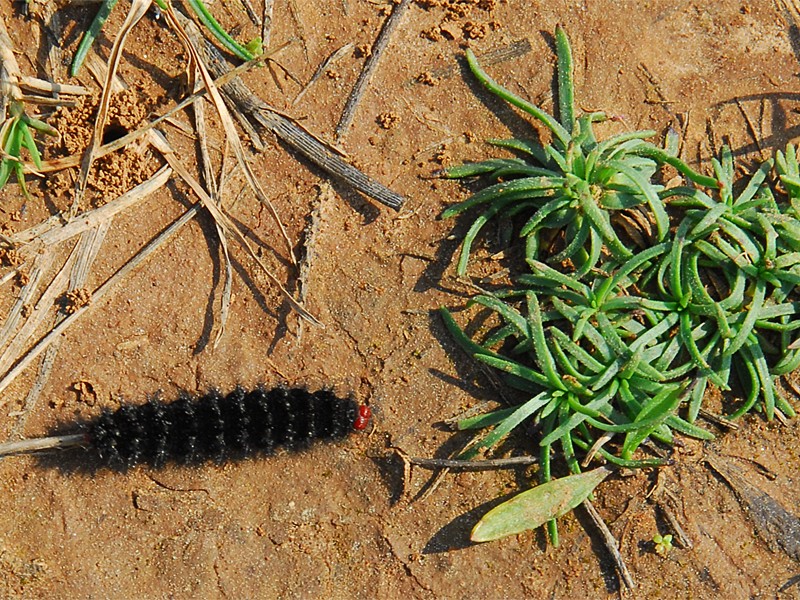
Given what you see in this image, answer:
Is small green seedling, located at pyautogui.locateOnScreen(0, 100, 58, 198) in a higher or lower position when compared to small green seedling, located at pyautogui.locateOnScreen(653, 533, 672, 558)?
higher

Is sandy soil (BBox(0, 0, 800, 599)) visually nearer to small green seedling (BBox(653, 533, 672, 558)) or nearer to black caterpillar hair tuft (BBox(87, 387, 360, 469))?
small green seedling (BBox(653, 533, 672, 558))

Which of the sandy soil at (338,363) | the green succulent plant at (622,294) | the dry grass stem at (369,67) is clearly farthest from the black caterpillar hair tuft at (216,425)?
the dry grass stem at (369,67)

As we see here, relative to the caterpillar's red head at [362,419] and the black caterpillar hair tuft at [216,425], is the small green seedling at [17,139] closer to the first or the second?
the black caterpillar hair tuft at [216,425]

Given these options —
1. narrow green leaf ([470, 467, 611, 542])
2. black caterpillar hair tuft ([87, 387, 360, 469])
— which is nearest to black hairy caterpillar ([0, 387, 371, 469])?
black caterpillar hair tuft ([87, 387, 360, 469])

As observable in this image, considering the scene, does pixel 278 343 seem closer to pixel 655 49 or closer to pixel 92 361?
pixel 92 361

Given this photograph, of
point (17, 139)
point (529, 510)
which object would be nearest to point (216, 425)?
point (529, 510)

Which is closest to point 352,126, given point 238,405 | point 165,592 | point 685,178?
point 238,405
